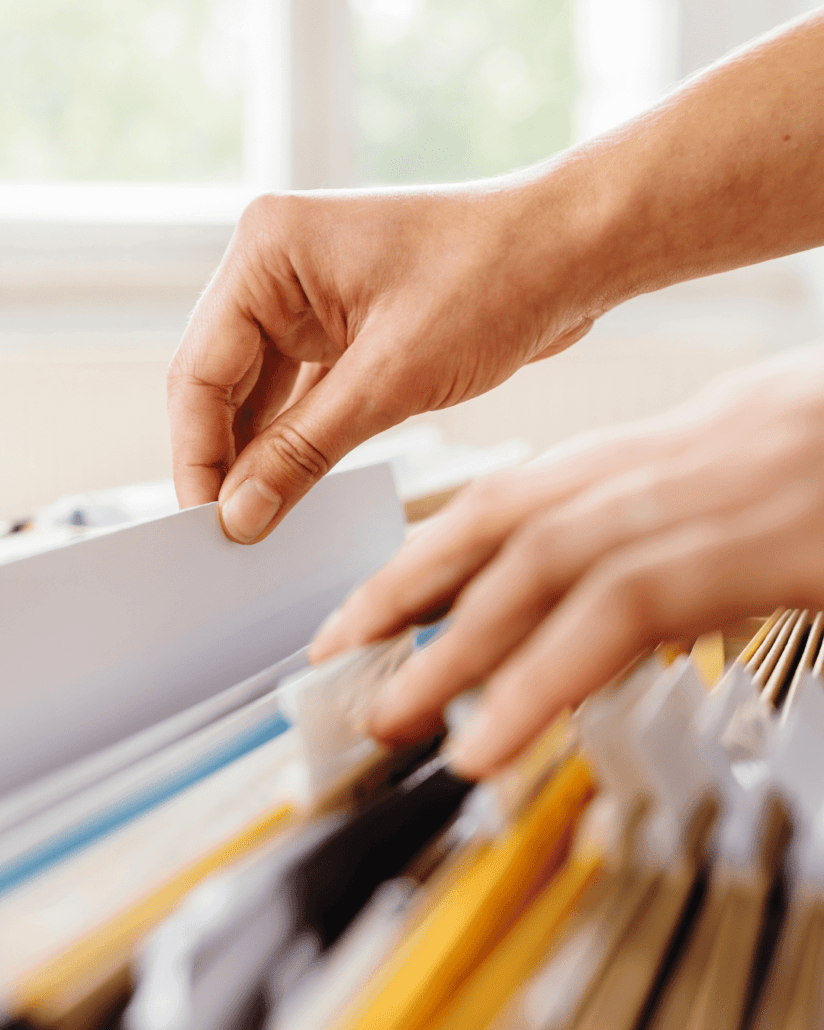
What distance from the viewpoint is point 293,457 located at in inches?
19.3

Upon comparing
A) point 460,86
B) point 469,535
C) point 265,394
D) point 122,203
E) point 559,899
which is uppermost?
point 460,86

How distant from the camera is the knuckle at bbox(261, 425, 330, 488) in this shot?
0.47 m

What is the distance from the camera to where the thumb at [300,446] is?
15.9 inches

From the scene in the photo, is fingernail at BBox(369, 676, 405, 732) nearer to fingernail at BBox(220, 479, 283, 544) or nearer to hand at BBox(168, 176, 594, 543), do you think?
fingernail at BBox(220, 479, 283, 544)

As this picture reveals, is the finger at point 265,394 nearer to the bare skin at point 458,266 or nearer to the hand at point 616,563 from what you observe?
the bare skin at point 458,266

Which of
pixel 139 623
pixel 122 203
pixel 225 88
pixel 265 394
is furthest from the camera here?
pixel 225 88

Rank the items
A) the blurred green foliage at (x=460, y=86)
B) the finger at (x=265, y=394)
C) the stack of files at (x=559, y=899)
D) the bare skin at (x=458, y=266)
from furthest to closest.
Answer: the blurred green foliage at (x=460, y=86) < the finger at (x=265, y=394) < the bare skin at (x=458, y=266) < the stack of files at (x=559, y=899)

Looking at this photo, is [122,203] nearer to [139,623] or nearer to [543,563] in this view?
[139,623]

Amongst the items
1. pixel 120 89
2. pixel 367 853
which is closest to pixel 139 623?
pixel 367 853

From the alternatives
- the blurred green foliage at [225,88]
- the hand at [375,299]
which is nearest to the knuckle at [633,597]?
the hand at [375,299]

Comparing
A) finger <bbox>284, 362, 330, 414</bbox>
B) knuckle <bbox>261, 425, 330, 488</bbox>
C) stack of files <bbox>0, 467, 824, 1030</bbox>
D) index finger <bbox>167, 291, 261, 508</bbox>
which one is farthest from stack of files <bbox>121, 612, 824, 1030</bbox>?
finger <bbox>284, 362, 330, 414</bbox>

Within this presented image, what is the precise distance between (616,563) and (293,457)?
310 mm

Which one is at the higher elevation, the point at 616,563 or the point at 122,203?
the point at 122,203

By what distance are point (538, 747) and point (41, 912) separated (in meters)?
0.16
